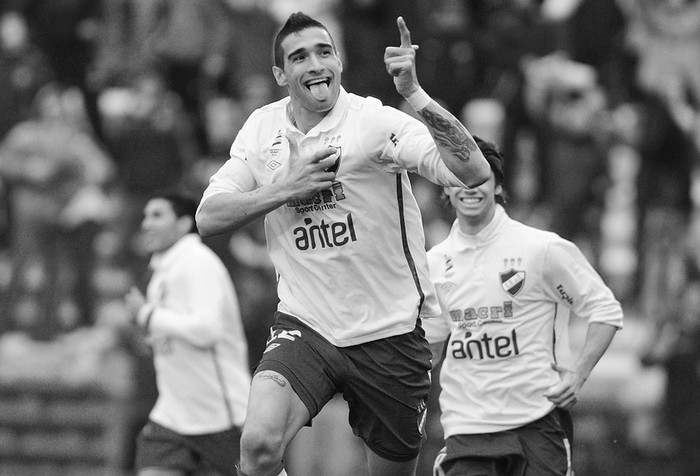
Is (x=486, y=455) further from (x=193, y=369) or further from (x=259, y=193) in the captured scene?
(x=193, y=369)

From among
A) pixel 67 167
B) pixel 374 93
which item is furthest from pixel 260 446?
pixel 67 167

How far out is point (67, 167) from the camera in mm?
Answer: 15234

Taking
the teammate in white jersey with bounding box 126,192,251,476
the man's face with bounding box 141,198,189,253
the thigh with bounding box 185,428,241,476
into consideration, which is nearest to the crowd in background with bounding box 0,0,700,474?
the man's face with bounding box 141,198,189,253

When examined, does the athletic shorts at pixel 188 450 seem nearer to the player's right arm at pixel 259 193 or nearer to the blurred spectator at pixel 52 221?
the player's right arm at pixel 259 193

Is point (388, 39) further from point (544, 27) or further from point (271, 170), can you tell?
point (271, 170)

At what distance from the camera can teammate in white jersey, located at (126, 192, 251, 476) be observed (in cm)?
1023

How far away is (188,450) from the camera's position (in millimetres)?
10336

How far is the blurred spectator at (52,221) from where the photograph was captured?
49.9 ft

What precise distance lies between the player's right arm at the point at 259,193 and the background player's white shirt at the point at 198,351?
270 cm

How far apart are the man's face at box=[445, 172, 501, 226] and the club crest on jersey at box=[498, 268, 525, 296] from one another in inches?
14.8

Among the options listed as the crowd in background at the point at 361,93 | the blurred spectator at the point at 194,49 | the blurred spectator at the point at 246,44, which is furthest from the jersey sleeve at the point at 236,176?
the blurred spectator at the point at 194,49

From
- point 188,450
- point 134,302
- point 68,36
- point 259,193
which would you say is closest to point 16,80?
point 68,36

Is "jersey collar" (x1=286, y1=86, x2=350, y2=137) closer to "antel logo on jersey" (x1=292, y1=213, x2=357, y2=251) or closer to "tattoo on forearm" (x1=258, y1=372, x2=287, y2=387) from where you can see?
"antel logo on jersey" (x1=292, y1=213, x2=357, y2=251)

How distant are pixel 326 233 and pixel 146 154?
7.78 meters
